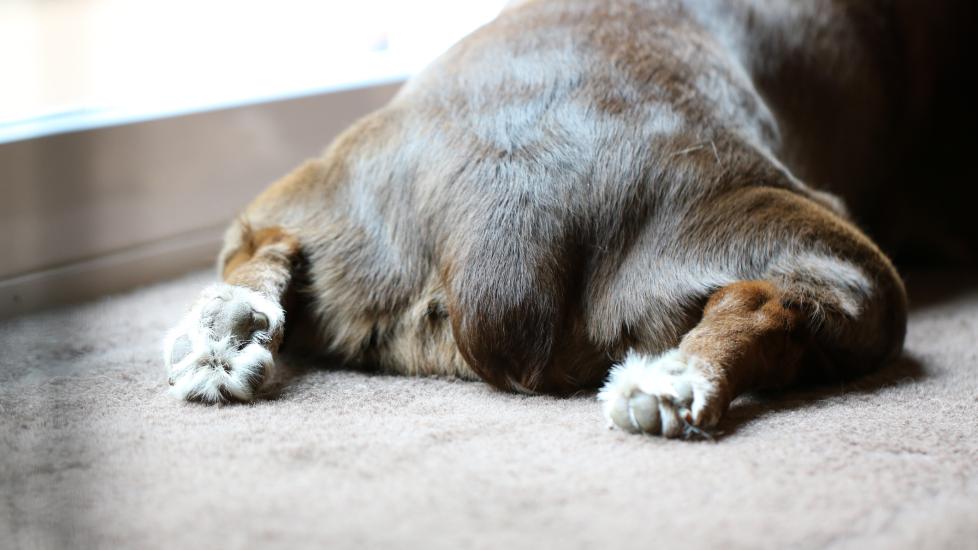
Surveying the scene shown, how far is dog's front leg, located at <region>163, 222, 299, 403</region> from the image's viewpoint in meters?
1.57

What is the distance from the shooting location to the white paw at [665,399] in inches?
56.7

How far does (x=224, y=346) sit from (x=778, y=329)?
0.86 m

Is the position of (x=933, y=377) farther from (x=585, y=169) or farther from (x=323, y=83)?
(x=323, y=83)

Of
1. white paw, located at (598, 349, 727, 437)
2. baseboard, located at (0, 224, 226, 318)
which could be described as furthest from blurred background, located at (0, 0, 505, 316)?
white paw, located at (598, 349, 727, 437)

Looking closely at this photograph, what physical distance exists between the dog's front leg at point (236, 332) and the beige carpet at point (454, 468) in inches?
1.9

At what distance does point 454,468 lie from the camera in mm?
1309

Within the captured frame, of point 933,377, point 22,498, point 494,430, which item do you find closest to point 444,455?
point 494,430

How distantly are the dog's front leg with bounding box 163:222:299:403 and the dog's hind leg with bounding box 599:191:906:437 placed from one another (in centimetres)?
55

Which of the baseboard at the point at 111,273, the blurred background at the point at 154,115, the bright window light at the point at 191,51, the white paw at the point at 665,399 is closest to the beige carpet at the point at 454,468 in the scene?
the white paw at the point at 665,399

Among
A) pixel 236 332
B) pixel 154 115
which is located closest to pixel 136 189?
pixel 154 115

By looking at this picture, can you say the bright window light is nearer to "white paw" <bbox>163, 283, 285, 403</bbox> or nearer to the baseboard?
the baseboard

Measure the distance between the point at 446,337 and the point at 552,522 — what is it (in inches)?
23.5

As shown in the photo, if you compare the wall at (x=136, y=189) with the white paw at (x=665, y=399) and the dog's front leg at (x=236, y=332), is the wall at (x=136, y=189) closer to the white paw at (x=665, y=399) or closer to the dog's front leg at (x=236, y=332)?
the dog's front leg at (x=236, y=332)

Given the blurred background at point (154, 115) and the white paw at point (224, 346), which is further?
the blurred background at point (154, 115)
